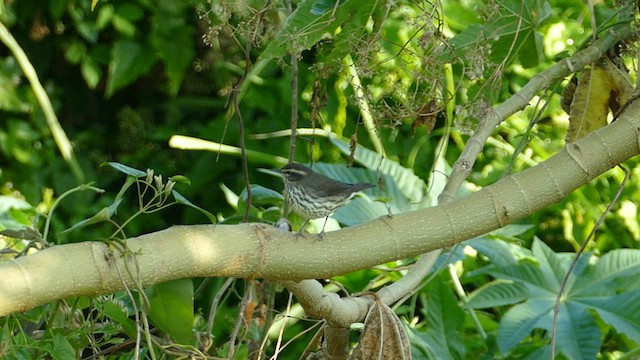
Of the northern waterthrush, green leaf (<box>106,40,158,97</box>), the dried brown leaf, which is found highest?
the dried brown leaf

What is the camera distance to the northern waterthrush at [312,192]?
1.93 metres

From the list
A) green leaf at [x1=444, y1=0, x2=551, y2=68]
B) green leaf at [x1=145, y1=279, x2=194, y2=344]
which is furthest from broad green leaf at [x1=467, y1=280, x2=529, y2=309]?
green leaf at [x1=145, y1=279, x2=194, y2=344]

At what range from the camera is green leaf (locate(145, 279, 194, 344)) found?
137 cm

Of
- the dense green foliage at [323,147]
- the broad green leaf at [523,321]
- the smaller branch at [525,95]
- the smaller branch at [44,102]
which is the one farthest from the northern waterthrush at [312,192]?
the smaller branch at [44,102]

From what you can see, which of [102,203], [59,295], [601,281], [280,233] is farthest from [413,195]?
[59,295]

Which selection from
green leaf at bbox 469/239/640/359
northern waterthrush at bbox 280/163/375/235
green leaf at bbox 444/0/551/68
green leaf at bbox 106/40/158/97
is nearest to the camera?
green leaf at bbox 444/0/551/68

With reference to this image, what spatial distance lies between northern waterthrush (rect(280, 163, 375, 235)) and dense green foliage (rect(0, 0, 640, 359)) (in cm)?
5

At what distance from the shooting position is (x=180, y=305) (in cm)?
138

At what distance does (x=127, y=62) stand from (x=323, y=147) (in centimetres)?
81

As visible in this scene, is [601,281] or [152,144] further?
[152,144]

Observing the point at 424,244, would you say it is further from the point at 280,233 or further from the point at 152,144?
the point at 152,144

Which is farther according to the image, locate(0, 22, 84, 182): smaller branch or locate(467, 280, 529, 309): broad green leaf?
locate(0, 22, 84, 182): smaller branch

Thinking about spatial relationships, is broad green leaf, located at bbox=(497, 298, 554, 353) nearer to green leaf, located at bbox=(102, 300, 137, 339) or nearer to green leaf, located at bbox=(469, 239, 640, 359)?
green leaf, located at bbox=(469, 239, 640, 359)

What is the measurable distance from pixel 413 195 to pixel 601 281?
0.53 m
